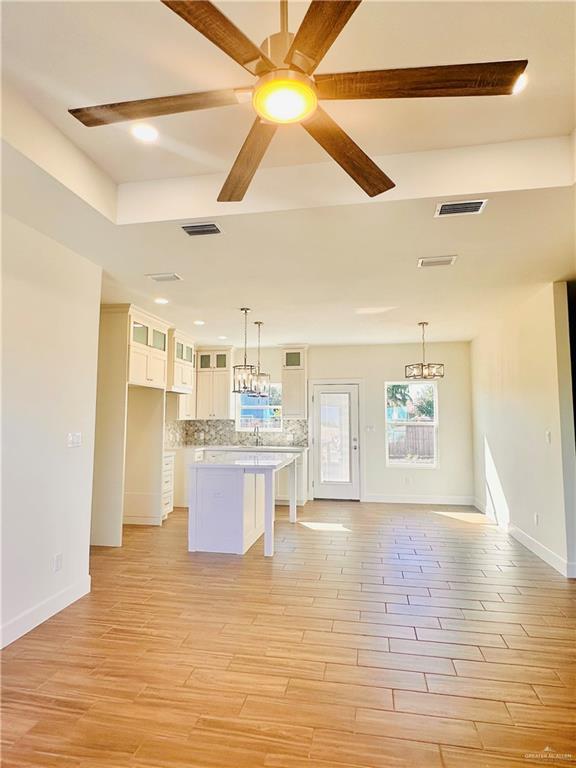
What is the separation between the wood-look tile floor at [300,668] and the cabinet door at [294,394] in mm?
3665

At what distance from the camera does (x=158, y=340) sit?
19.6 ft

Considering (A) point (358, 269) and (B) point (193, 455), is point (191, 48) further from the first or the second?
(B) point (193, 455)

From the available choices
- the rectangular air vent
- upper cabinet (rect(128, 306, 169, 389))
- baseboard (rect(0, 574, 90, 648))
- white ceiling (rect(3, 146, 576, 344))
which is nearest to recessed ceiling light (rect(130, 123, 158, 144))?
white ceiling (rect(3, 146, 576, 344))

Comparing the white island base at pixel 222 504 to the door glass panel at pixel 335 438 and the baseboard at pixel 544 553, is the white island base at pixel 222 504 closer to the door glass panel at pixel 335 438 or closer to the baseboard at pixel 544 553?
the baseboard at pixel 544 553

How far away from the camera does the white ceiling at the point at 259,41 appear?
5.58 feet

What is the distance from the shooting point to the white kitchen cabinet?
7812 millimetres

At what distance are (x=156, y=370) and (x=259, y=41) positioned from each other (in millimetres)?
4468

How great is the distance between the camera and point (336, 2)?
1146 millimetres

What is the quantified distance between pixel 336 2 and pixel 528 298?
4.46 metres

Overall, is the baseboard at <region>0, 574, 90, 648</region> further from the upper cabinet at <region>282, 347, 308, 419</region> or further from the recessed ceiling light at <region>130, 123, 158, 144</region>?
the upper cabinet at <region>282, 347, 308, 419</region>

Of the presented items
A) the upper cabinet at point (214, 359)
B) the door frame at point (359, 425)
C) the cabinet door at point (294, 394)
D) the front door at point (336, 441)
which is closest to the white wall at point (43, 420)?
the upper cabinet at point (214, 359)

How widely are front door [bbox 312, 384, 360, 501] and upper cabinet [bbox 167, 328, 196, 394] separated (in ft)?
7.37

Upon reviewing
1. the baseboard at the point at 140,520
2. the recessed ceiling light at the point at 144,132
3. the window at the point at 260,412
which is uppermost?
the recessed ceiling light at the point at 144,132

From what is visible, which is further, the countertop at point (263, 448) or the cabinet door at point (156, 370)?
the countertop at point (263, 448)
